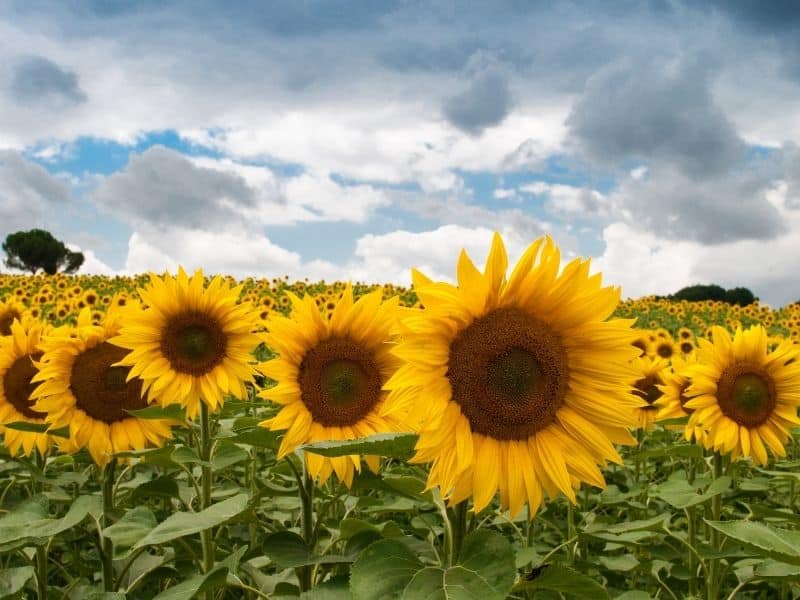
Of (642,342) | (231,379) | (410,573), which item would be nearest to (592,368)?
(410,573)

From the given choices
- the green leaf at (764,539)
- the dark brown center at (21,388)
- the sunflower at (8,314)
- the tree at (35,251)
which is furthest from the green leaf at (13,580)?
the tree at (35,251)

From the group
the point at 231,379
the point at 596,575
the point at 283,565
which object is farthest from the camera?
the point at 596,575

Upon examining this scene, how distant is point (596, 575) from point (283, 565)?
344 cm

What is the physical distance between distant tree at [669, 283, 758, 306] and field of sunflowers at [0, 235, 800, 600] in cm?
4258

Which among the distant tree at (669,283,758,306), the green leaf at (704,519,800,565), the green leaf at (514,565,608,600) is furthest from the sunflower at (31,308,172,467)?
the distant tree at (669,283,758,306)

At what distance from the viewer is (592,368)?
2650 mm

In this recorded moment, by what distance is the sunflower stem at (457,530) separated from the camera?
8.01 ft

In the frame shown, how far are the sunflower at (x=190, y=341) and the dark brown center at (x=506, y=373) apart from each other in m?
2.12

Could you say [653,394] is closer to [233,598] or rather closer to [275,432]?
[233,598]

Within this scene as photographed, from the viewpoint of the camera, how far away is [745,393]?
517 cm

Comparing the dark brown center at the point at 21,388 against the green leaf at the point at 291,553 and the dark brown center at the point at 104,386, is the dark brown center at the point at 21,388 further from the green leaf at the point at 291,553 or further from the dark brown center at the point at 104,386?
the green leaf at the point at 291,553

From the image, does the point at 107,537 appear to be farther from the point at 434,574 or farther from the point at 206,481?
the point at 434,574

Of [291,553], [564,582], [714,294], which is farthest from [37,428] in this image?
[714,294]

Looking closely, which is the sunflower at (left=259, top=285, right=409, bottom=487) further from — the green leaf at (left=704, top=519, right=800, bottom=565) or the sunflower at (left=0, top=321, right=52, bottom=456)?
the sunflower at (left=0, top=321, right=52, bottom=456)
